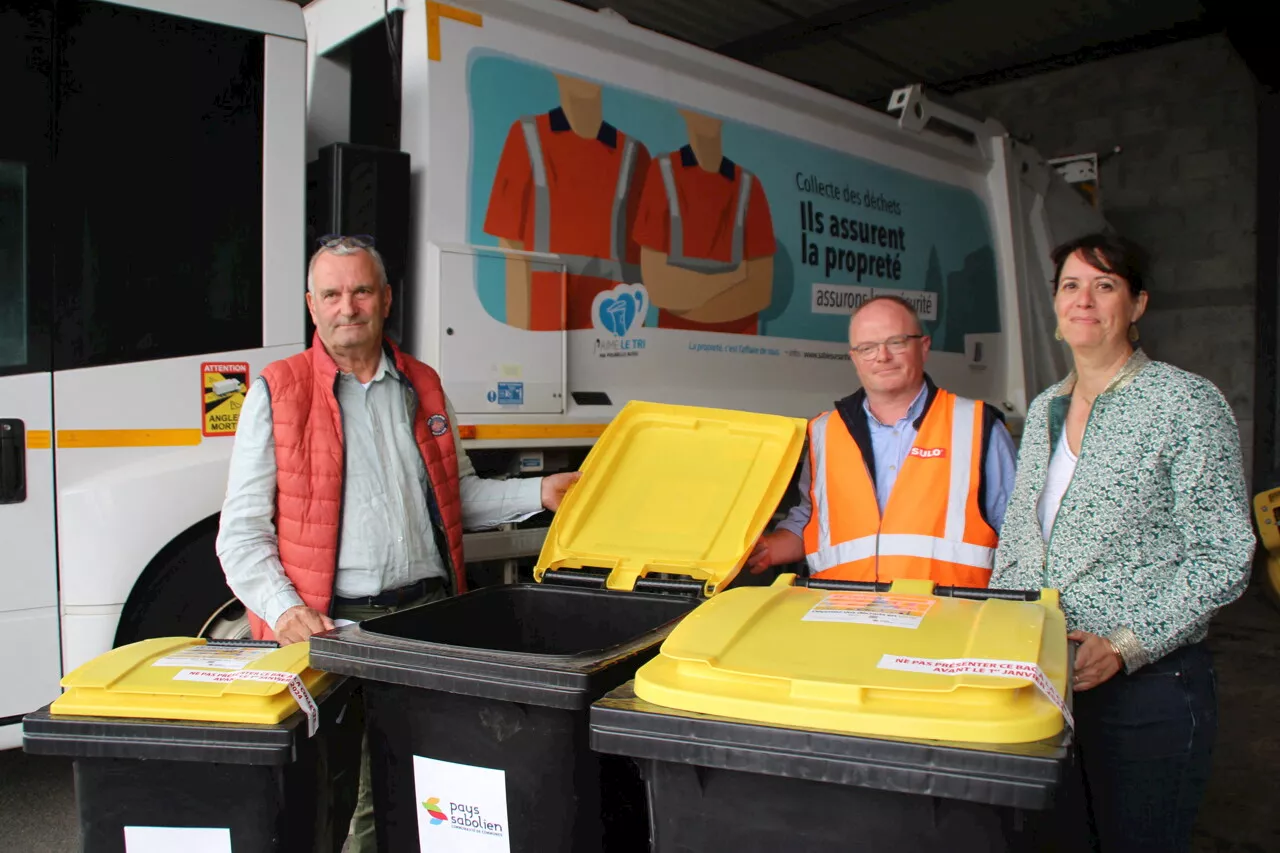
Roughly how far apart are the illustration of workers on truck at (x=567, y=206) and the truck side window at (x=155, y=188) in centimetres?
73

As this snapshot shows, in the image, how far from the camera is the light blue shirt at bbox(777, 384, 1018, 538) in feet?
7.41

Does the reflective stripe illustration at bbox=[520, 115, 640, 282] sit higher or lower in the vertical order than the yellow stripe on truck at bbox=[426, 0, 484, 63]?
lower

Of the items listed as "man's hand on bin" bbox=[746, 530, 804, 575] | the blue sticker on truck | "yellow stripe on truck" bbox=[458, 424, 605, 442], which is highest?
the blue sticker on truck

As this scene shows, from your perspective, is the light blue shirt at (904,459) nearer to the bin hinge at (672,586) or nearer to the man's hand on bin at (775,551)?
the man's hand on bin at (775,551)

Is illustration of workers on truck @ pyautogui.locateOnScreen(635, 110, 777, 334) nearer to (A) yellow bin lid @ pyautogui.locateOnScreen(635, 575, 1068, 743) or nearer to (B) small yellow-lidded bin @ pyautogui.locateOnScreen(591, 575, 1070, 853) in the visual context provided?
(A) yellow bin lid @ pyautogui.locateOnScreen(635, 575, 1068, 743)

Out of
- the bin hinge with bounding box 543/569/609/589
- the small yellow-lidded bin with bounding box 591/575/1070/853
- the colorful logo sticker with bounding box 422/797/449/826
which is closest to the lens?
the small yellow-lidded bin with bounding box 591/575/1070/853

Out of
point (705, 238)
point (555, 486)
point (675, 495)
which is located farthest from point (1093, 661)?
point (705, 238)

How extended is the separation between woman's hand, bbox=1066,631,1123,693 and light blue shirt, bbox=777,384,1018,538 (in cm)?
52

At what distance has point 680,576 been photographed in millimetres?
2152

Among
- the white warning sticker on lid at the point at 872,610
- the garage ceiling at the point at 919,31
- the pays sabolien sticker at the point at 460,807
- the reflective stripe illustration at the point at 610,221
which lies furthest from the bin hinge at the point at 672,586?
the garage ceiling at the point at 919,31

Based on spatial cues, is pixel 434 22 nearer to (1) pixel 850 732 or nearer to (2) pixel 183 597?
(2) pixel 183 597

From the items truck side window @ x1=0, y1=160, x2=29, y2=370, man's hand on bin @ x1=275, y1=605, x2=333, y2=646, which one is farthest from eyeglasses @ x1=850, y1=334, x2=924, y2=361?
truck side window @ x1=0, y1=160, x2=29, y2=370

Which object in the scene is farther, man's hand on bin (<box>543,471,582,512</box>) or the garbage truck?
the garbage truck

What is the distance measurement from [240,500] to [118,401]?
83 cm
